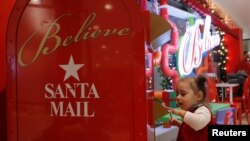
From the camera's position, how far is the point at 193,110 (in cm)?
238

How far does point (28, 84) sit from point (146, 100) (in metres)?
0.66

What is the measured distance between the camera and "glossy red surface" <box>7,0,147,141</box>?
5.48 feet

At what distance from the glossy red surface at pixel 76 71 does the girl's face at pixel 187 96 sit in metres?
0.84

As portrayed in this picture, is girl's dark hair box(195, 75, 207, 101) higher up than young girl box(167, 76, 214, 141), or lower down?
higher up

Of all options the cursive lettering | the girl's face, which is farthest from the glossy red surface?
the girl's face

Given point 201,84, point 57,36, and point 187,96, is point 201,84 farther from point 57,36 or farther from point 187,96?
point 57,36

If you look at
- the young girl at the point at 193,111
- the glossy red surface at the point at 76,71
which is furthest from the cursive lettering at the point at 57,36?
the young girl at the point at 193,111

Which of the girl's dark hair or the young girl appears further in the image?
the girl's dark hair

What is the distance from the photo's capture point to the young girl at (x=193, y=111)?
230cm

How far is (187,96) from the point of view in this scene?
242 centimetres

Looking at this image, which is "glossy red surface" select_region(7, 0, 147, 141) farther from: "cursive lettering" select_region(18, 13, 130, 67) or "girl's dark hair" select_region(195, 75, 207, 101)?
"girl's dark hair" select_region(195, 75, 207, 101)

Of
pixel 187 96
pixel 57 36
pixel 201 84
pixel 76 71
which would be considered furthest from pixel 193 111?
pixel 57 36

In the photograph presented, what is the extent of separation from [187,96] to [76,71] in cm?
100

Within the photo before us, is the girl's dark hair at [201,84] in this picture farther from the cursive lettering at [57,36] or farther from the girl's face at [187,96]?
the cursive lettering at [57,36]
